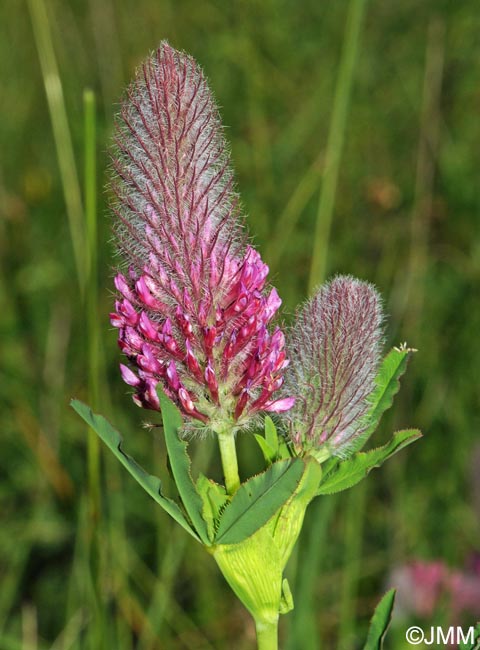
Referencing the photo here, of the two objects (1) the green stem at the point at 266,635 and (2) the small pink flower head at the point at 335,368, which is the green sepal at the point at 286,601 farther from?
(2) the small pink flower head at the point at 335,368

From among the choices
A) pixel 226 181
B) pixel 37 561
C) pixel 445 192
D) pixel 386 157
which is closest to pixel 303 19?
pixel 386 157

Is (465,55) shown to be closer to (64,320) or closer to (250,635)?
(64,320)

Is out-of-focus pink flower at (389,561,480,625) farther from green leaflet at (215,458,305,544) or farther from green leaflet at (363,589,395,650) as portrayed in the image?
green leaflet at (215,458,305,544)

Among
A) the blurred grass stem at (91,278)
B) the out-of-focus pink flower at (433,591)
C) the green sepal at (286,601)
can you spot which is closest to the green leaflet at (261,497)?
the green sepal at (286,601)

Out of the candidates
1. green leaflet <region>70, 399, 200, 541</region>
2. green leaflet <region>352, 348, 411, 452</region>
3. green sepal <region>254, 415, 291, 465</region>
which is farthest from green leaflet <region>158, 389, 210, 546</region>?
green leaflet <region>352, 348, 411, 452</region>

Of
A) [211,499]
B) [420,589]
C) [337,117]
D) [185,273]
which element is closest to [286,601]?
[211,499]

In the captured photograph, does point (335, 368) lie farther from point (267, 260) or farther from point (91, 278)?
point (267, 260)
